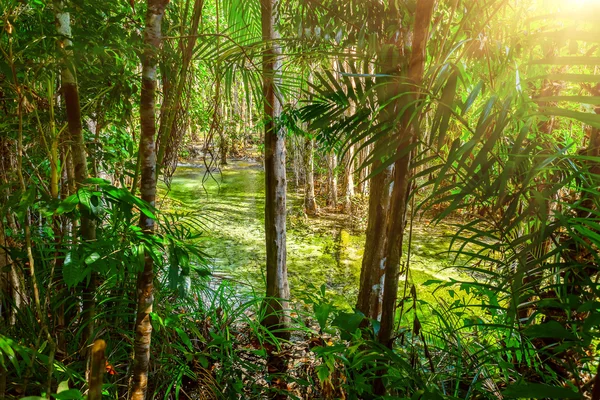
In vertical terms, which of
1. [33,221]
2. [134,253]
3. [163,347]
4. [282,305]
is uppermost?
[134,253]

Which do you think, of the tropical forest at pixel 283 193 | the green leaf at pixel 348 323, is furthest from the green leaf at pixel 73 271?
the green leaf at pixel 348 323

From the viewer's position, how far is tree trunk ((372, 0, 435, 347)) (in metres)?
1.13

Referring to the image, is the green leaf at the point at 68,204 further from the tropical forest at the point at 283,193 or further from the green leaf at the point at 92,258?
the green leaf at the point at 92,258

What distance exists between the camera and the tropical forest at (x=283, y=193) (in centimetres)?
94

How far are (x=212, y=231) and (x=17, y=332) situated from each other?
447cm

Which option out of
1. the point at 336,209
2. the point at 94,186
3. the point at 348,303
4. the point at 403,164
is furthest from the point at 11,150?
the point at 336,209

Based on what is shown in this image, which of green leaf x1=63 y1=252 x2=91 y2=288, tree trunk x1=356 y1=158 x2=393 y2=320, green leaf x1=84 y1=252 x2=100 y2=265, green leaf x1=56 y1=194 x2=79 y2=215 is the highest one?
green leaf x1=56 y1=194 x2=79 y2=215

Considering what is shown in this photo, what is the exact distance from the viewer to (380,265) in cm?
248

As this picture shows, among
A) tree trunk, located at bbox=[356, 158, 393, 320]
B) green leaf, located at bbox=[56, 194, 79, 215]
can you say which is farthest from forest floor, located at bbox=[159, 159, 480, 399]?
green leaf, located at bbox=[56, 194, 79, 215]

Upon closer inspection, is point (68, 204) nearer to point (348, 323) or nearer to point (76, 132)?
point (76, 132)

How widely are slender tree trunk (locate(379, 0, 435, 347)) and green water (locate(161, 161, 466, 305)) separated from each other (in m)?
1.96

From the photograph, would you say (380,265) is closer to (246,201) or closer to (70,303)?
(70,303)

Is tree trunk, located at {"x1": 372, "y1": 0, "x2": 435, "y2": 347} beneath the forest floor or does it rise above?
above

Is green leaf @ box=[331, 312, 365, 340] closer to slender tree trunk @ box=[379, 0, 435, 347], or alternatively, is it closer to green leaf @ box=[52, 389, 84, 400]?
slender tree trunk @ box=[379, 0, 435, 347]
